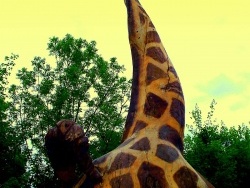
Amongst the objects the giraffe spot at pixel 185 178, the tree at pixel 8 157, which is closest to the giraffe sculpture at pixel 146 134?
the giraffe spot at pixel 185 178

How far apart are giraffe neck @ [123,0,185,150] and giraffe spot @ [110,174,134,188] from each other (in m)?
0.46

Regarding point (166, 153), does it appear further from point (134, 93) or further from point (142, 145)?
point (134, 93)

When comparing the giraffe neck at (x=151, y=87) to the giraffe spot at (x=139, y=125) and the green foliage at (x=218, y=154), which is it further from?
the green foliage at (x=218, y=154)

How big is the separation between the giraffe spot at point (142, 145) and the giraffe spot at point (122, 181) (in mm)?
223

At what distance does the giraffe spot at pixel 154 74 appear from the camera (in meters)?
3.33

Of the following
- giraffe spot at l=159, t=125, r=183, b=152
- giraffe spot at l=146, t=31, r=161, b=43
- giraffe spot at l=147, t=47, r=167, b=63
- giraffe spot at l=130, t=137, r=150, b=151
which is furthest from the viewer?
giraffe spot at l=146, t=31, r=161, b=43

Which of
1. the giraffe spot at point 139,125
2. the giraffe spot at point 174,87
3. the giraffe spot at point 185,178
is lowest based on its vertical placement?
the giraffe spot at point 185,178

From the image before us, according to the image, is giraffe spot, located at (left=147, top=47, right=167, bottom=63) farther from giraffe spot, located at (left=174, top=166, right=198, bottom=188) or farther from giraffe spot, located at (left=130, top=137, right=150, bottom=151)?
giraffe spot, located at (left=174, top=166, right=198, bottom=188)

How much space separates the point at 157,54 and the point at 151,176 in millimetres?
1084

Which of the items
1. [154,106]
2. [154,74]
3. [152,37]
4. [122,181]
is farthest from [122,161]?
[152,37]

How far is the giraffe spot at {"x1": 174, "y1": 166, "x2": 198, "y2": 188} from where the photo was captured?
279cm

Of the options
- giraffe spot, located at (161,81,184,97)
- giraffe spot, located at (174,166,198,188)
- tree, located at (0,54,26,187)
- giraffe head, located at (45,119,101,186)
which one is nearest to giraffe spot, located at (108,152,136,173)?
giraffe head, located at (45,119,101,186)

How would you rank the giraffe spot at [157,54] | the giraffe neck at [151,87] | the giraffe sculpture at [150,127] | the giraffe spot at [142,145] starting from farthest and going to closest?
1. the giraffe spot at [157,54]
2. the giraffe neck at [151,87]
3. the giraffe spot at [142,145]
4. the giraffe sculpture at [150,127]

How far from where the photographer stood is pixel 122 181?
2.72 metres
